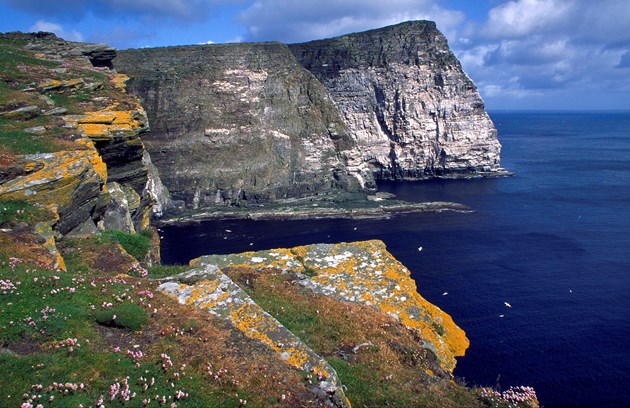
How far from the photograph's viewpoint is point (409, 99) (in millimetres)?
112125

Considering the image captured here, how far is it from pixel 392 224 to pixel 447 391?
219 ft

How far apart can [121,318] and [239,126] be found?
9000 cm

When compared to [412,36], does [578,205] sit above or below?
below

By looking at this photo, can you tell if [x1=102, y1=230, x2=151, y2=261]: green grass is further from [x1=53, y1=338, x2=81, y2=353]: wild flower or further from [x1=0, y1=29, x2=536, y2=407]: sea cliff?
[x1=53, y1=338, x2=81, y2=353]: wild flower

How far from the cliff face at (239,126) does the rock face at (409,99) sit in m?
15.7

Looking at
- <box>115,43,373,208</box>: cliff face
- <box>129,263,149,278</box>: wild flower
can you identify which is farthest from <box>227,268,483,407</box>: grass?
<box>115,43,373,208</box>: cliff face

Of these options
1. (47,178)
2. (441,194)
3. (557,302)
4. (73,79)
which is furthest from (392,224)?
(47,178)

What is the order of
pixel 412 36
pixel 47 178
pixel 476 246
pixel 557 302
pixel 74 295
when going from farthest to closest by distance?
pixel 412 36 < pixel 476 246 < pixel 557 302 < pixel 47 178 < pixel 74 295

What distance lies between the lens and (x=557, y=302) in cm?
4297

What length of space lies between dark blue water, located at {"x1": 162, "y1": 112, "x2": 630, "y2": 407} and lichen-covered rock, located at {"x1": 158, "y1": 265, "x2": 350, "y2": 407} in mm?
14189

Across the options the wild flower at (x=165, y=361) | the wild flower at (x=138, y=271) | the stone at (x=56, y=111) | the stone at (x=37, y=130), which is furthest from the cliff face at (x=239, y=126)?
the wild flower at (x=165, y=361)

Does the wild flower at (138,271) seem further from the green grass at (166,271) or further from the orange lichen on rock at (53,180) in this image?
the orange lichen on rock at (53,180)

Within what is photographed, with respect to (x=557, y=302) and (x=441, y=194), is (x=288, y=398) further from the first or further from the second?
(x=441, y=194)

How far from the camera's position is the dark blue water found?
31806 mm
